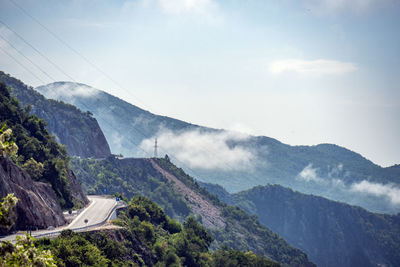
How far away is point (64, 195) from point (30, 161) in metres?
10.6

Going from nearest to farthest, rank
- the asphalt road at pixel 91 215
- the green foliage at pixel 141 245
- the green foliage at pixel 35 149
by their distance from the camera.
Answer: the green foliage at pixel 141 245 < the asphalt road at pixel 91 215 < the green foliage at pixel 35 149

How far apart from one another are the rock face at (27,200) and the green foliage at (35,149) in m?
11.4

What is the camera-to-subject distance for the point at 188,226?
12512cm

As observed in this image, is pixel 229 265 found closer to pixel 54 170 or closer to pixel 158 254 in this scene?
pixel 158 254

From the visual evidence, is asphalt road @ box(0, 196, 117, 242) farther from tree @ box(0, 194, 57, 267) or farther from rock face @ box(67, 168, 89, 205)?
tree @ box(0, 194, 57, 267)

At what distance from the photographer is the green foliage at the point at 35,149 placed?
9126 centimetres

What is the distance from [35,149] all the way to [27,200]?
31.4 m

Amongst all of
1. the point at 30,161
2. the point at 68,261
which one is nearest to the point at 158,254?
the point at 30,161

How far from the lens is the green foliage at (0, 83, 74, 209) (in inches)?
3593

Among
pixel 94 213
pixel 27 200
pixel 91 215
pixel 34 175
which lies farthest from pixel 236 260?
pixel 27 200

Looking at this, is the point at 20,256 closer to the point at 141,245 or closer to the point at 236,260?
the point at 141,245

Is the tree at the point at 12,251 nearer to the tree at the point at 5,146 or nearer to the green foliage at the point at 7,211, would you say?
the green foliage at the point at 7,211

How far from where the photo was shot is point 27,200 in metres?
68.3

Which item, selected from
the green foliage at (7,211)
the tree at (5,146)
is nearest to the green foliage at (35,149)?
the tree at (5,146)
